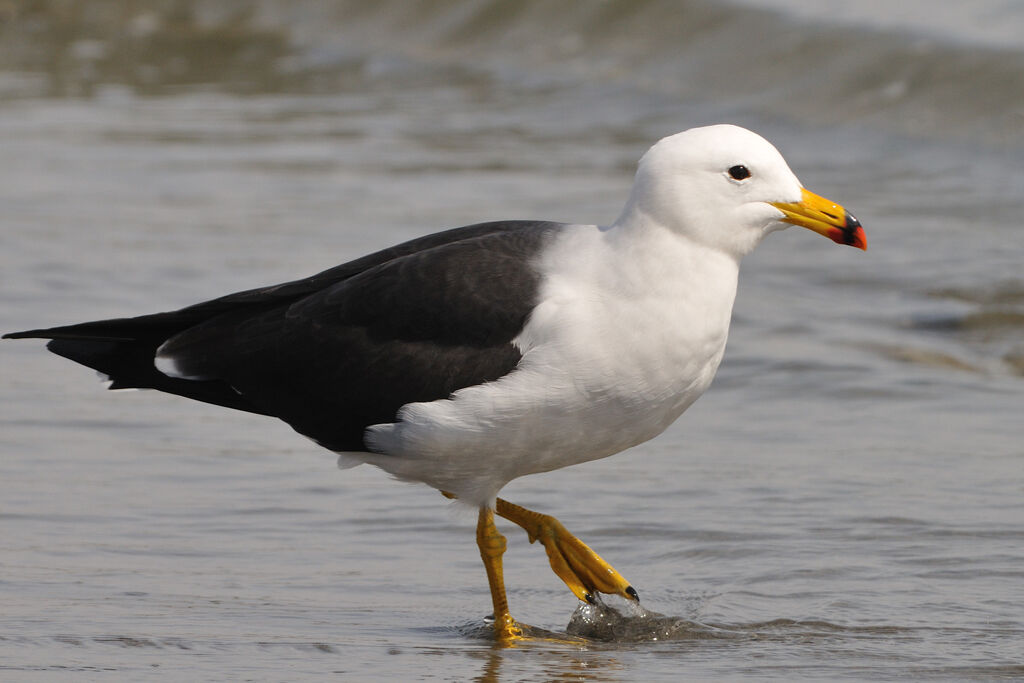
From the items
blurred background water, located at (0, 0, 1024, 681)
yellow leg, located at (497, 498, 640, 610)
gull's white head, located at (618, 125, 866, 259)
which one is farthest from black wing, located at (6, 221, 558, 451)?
yellow leg, located at (497, 498, 640, 610)

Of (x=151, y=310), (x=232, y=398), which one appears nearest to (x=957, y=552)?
(x=232, y=398)

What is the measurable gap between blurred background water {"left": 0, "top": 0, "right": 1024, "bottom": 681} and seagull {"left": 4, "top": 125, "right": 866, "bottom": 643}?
0.43 metres

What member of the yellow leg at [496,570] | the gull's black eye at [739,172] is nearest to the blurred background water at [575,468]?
the yellow leg at [496,570]

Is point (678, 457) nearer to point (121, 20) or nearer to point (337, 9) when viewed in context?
point (337, 9)

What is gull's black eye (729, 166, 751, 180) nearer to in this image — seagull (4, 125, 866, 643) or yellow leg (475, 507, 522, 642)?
seagull (4, 125, 866, 643)

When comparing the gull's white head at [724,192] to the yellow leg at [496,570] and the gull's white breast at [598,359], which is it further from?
the yellow leg at [496,570]

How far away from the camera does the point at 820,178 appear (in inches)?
391

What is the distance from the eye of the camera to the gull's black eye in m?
4.13

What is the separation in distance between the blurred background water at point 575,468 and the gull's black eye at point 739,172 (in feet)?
3.83

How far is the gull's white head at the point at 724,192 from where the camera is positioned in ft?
13.5

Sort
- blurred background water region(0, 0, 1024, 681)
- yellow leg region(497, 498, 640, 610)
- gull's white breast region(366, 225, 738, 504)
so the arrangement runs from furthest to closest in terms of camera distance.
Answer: yellow leg region(497, 498, 640, 610) < blurred background water region(0, 0, 1024, 681) < gull's white breast region(366, 225, 738, 504)

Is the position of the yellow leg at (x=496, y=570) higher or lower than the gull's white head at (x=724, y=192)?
lower

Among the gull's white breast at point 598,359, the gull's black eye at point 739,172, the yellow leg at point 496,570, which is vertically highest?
the gull's black eye at point 739,172

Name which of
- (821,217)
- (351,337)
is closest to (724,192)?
(821,217)
